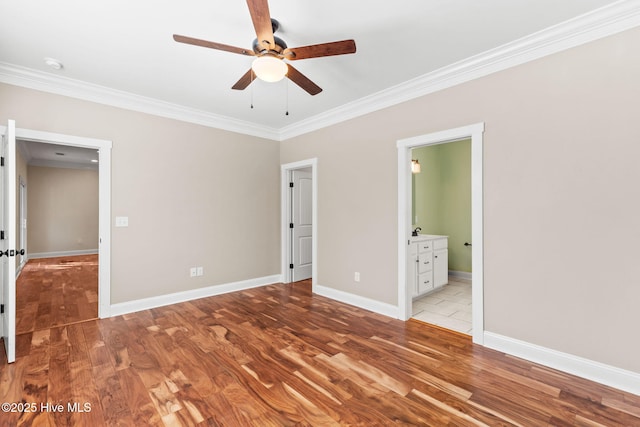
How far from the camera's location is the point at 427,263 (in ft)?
14.0

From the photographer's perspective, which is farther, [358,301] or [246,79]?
[358,301]

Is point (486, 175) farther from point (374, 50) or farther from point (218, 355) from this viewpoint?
point (218, 355)

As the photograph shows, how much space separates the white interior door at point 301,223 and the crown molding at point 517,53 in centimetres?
179

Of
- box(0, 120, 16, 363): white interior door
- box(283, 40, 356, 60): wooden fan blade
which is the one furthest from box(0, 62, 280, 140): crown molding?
box(283, 40, 356, 60): wooden fan blade

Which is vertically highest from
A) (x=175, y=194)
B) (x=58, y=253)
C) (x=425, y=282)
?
(x=175, y=194)

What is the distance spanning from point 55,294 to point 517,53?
22.0 ft

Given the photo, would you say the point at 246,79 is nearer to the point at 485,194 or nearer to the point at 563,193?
the point at 485,194

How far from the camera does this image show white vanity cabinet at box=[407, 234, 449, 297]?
3969mm

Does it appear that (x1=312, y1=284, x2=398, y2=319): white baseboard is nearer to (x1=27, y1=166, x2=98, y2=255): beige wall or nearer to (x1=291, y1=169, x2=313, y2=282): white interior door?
(x1=291, y1=169, x2=313, y2=282): white interior door

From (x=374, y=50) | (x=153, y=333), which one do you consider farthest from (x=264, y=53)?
(x=153, y=333)

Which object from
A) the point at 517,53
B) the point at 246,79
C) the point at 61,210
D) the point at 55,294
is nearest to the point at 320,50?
the point at 246,79

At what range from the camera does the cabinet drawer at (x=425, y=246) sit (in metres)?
4.07

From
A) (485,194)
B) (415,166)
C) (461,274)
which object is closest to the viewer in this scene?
(485,194)

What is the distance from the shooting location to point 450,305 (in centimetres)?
396
